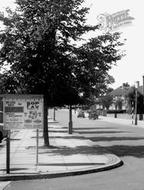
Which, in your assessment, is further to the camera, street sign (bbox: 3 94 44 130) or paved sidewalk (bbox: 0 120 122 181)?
street sign (bbox: 3 94 44 130)

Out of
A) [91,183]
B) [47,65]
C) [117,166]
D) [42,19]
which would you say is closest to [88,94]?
[47,65]

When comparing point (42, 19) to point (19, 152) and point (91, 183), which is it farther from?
point (91, 183)

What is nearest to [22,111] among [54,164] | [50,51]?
[54,164]

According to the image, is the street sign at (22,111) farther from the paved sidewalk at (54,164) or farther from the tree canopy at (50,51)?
the tree canopy at (50,51)

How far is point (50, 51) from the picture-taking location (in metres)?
19.0

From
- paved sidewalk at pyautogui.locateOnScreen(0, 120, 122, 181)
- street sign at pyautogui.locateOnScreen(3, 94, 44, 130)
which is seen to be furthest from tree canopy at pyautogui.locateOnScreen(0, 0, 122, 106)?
street sign at pyautogui.locateOnScreen(3, 94, 44, 130)

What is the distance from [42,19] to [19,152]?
208 inches

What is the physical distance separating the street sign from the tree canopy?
5.03 m

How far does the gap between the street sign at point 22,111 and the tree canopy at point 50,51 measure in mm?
5025

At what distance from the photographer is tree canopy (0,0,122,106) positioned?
1866 centimetres

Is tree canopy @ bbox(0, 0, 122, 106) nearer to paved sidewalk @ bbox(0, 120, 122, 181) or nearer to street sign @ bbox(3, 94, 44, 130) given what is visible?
paved sidewalk @ bbox(0, 120, 122, 181)

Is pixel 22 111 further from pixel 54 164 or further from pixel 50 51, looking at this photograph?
pixel 50 51

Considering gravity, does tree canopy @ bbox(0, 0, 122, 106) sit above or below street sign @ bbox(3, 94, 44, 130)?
above

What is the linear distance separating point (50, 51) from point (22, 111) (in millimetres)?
5891
